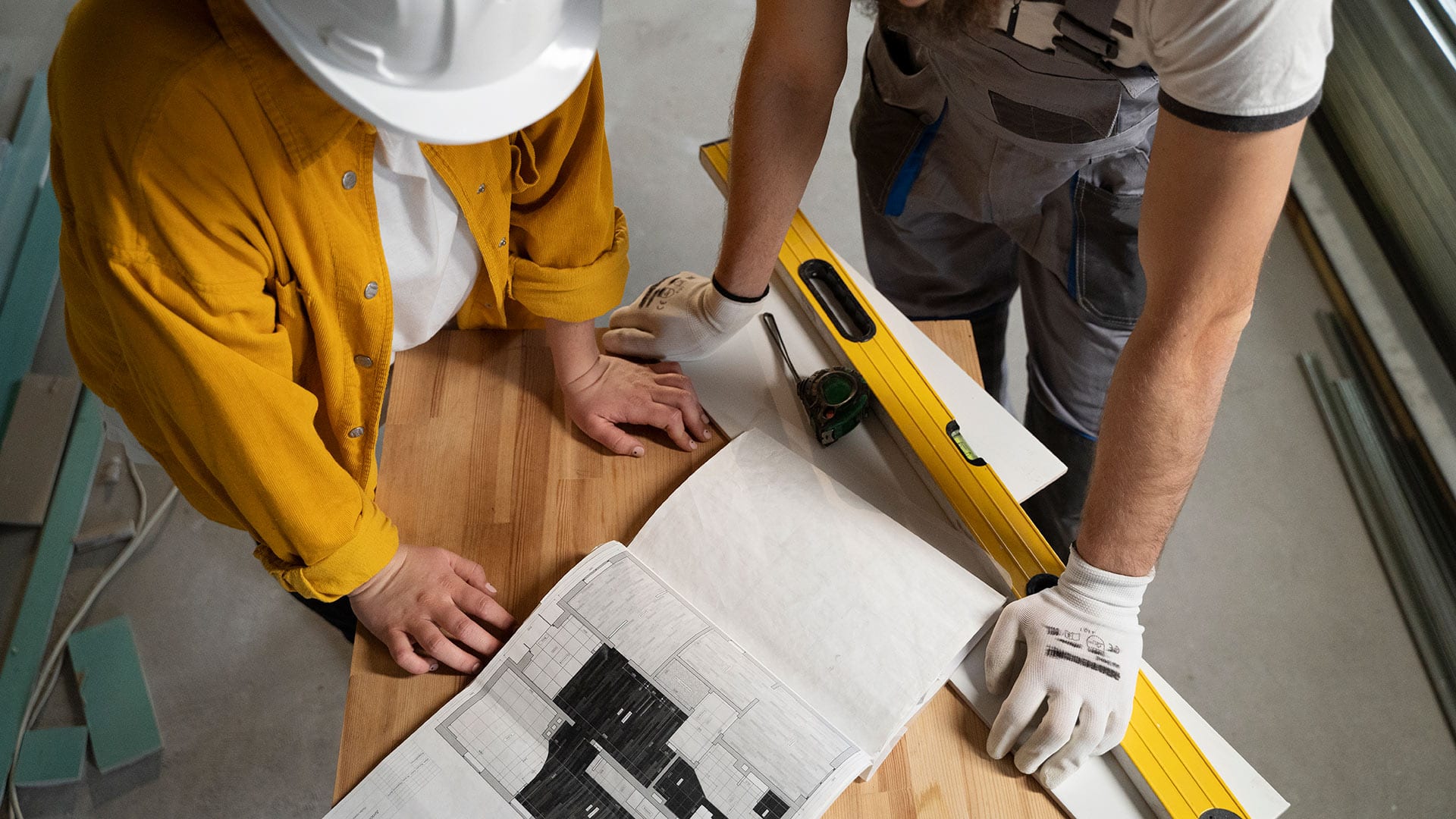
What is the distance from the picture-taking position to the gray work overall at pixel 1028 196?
130 cm

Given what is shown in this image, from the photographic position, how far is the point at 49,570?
2.15 meters

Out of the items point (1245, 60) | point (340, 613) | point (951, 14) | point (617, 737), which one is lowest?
point (340, 613)

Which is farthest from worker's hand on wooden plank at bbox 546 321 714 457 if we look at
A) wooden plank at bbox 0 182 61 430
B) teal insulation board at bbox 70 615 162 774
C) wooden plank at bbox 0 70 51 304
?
wooden plank at bbox 0 70 51 304

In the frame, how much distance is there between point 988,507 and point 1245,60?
578mm

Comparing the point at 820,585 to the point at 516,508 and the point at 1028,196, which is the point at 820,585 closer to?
the point at 516,508

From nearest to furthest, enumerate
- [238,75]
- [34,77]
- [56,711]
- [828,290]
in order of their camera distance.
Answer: [238,75] < [828,290] < [56,711] < [34,77]

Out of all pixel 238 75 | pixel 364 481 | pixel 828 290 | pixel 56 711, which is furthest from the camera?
pixel 56 711

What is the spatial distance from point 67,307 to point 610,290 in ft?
1.98

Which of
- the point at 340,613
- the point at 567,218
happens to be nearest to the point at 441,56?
the point at 567,218

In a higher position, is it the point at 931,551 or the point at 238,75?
the point at 238,75

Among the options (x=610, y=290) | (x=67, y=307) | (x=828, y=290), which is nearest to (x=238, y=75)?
(x=67, y=307)

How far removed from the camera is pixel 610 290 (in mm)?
1286

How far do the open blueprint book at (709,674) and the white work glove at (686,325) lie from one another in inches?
10.1

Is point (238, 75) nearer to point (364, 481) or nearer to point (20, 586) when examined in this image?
point (364, 481)
